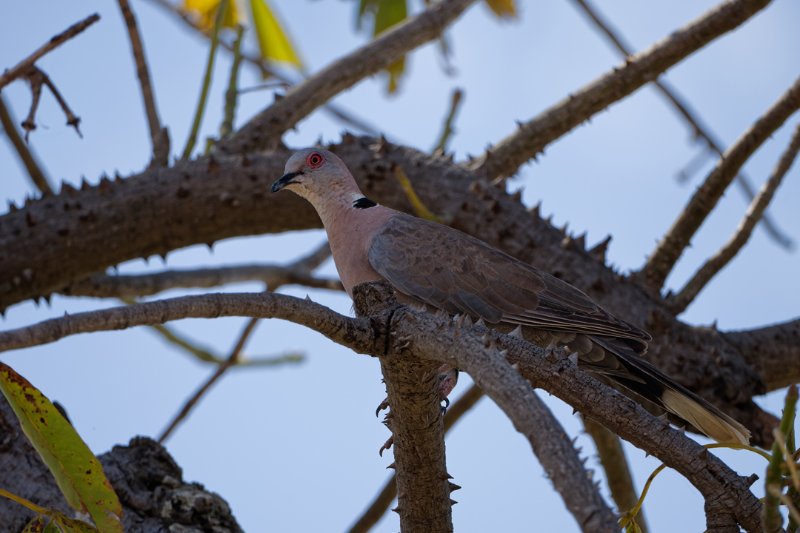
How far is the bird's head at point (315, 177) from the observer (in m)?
5.19

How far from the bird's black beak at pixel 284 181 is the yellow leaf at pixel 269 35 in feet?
11.3

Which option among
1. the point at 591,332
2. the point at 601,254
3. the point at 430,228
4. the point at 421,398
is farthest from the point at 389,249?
the point at 421,398

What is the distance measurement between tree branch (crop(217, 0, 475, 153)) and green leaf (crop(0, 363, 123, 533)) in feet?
10.7

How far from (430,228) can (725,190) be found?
64.1 inches

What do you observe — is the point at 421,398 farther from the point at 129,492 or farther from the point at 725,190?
the point at 725,190

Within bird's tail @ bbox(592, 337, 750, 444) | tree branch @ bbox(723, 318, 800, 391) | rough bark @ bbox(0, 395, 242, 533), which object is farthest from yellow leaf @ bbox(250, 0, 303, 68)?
rough bark @ bbox(0, 395, 242, 533)

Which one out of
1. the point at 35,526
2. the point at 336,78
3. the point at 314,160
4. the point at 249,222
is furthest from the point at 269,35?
the point at 35,526

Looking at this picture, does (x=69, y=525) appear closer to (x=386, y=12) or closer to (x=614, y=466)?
(x=614, y=466)

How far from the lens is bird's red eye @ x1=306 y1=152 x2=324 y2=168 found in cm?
530

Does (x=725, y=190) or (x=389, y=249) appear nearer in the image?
(x=389, y=249)

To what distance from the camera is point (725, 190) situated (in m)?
5.42

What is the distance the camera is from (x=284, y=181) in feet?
17.2

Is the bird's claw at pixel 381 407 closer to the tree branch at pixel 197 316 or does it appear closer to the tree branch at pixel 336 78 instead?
the tree branch at pixel 197 316

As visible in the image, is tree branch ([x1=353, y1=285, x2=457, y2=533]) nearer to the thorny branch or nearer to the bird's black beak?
the thorny branch
